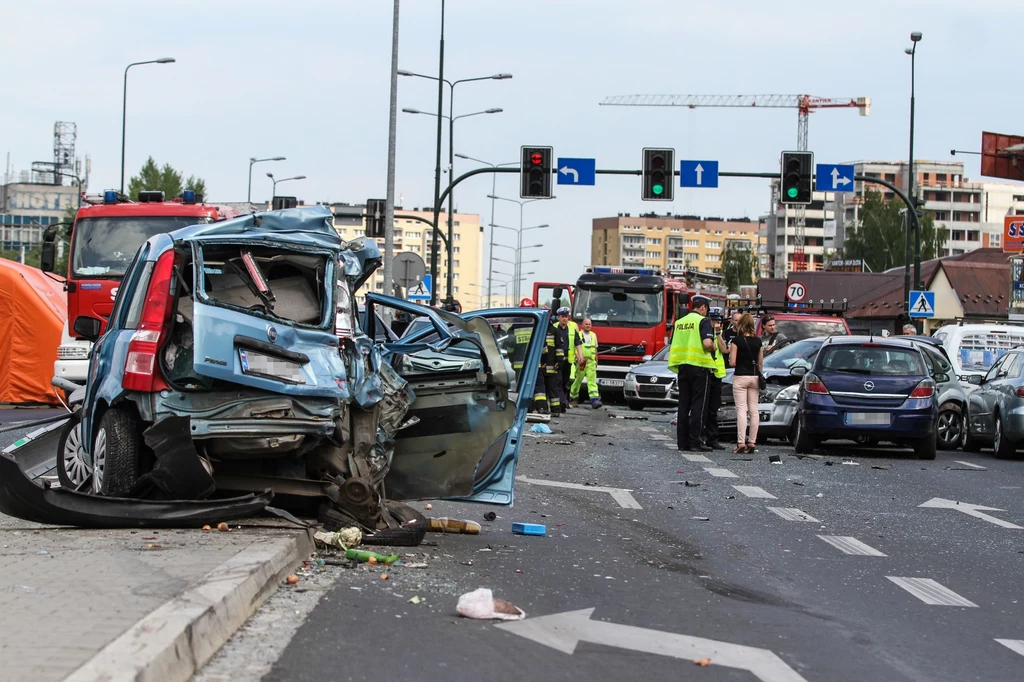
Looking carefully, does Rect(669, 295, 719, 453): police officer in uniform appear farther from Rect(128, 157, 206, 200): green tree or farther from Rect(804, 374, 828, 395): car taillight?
Rect(128, 157, 206, 200): green tree

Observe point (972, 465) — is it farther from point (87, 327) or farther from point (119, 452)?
point (119, 452)

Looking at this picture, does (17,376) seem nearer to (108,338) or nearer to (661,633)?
(108,338)

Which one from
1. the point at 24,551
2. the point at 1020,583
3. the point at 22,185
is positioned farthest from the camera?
the point at 22,185

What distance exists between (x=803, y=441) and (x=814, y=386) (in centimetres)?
75

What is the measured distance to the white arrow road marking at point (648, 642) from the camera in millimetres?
5777

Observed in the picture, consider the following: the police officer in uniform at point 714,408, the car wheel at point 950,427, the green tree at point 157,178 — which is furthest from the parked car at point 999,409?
the green tree at point 157,178

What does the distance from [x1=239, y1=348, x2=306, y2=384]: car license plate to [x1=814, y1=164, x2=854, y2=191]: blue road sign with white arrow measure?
26.8m

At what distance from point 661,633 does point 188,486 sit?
10.9ft

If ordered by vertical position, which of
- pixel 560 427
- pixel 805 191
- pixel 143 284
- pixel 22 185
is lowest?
pixel 560 427

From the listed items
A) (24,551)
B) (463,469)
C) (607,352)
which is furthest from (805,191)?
(24,551)

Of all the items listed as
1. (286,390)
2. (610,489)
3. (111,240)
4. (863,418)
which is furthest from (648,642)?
(111,240)

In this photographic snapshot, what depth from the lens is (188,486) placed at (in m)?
8.45

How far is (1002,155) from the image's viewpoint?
3578 centimetres

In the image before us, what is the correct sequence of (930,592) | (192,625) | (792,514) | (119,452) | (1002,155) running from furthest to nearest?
(1002,155), (792,514), (119,452), (930,592), (192,625)
